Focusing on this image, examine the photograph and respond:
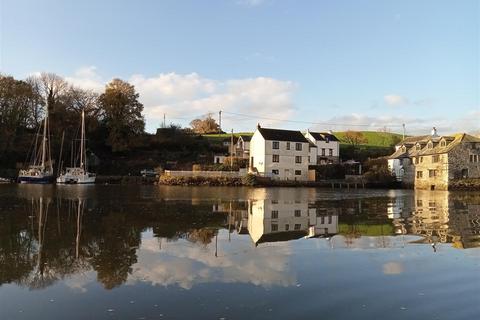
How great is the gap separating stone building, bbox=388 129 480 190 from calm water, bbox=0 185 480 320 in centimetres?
4359

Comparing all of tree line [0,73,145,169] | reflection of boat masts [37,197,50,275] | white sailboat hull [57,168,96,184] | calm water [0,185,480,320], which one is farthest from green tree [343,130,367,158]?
reflection of boat masts [37,197,50,275]

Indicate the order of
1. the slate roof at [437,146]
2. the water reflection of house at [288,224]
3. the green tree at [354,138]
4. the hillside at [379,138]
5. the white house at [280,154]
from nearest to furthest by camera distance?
the water reflection of house at [288,224] < the slate roof at [437,146] < the white house at [280,154] < the green tree at [354,138] < the hillside at [379,138]

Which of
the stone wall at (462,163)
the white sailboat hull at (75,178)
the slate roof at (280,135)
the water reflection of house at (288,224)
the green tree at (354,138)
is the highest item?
the green tree at (354,138)

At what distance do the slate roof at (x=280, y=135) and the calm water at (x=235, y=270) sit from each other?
4762 cm

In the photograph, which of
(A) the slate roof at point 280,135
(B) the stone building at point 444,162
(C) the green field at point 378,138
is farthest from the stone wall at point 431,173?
(C) the green field at point 378,138

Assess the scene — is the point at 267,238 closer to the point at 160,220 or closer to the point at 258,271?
the point at 258,271

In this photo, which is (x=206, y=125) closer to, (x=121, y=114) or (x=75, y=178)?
(x=121, y=114)

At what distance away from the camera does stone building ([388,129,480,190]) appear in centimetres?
5453

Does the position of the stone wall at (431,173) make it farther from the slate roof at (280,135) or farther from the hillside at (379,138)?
the hillside at (379,138)

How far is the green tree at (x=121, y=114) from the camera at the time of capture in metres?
71.2

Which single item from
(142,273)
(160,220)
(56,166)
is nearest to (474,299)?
(142,273)

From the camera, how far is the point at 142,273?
787cm

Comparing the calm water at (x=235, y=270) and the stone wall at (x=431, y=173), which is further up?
the stone wall at (x=431, y=173)

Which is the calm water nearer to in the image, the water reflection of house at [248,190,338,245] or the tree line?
the water reflection of house at [248,190,338,245]
